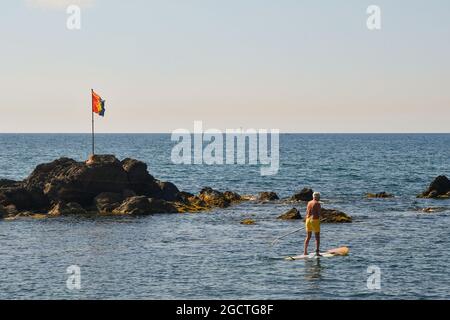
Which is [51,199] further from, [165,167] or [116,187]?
[165,167]

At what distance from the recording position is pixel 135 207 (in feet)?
180

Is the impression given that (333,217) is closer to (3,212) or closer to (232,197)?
(232,197)

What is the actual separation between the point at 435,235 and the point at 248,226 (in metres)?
12.2

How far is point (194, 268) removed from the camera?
33.7 m

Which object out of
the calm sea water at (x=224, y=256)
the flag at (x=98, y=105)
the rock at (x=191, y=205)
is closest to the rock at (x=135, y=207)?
the calm sea water at (x=224, y=256)

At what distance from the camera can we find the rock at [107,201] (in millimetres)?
55719

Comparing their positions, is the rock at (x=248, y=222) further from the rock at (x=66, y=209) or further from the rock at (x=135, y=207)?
the rock at (x=66, y=209)

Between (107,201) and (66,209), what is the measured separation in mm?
3265

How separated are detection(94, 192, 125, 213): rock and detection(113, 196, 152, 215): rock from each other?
21.0 inches
